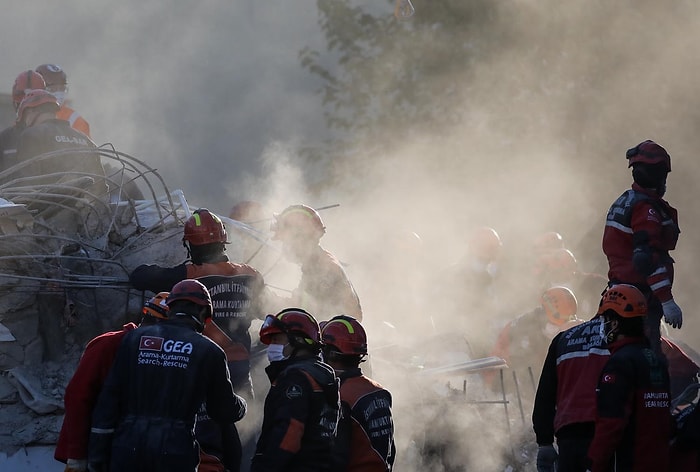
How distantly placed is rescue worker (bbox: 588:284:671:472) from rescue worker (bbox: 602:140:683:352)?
1062mm

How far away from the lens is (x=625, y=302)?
6559mm

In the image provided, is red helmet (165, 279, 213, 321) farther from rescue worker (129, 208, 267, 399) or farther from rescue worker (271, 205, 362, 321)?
rescue worker (271, 205, 362, 321)

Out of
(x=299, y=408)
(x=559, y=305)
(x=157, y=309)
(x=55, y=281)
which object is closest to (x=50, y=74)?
(x=55, y=281)

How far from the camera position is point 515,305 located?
16.1 meters

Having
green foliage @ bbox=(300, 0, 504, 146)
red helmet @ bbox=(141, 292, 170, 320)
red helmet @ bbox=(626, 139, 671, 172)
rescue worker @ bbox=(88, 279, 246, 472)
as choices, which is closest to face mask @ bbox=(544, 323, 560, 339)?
red helmet @ bbox=(626, 139, 671, 172)

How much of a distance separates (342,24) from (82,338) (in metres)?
13.9

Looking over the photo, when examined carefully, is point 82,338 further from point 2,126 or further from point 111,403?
point 2,126

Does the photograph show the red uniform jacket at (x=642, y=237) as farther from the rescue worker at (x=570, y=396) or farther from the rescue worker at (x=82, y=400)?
the rescue worker at (x=82, y=400)

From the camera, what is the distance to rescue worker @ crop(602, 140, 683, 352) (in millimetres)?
7473

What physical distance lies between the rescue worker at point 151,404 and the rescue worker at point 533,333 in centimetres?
663

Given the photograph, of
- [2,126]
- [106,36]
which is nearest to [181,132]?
[106,36]

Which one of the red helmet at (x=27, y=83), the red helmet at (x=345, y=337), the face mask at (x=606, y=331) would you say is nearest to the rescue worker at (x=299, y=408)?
the red helmet at (x=345, y=337)

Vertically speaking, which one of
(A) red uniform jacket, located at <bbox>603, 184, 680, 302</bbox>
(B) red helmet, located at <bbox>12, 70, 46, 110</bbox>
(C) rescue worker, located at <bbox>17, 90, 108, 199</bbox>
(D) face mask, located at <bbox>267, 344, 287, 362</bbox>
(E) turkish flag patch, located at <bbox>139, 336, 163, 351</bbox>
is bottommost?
(E) turkish flag patch, located at <bbox>139, 336, 163, 351</bbox>

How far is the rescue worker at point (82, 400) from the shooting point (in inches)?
262
